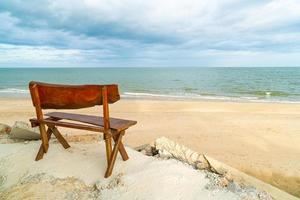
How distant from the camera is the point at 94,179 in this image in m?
3.56

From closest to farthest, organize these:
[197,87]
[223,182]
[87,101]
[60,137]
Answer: [87,101] < [223,182] < [60,137] < [197,87]

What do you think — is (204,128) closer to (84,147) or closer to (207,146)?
(207,146)

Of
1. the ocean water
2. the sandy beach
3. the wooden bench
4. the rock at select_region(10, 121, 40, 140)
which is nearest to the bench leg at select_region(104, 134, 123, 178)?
the wooden bench

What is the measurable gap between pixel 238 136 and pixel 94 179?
5.65 metres

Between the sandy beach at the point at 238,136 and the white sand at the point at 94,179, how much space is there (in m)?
2.47

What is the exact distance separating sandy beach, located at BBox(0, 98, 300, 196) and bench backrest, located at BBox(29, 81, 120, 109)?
12.0 ft

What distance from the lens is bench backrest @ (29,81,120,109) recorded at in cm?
333

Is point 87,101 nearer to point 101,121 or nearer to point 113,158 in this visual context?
point 101,121

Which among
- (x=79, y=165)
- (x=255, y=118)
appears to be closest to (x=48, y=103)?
(x=79, y=165)

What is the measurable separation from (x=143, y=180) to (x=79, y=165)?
1.01m

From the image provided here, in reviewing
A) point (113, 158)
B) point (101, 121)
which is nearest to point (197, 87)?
point (101, 121)

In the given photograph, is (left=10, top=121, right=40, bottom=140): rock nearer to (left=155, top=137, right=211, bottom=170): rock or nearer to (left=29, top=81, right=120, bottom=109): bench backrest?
(left=29, top=81, right=120, bottom=109): bench backrest

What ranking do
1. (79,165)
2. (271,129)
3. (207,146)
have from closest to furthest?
(79,165), (207,146), (271,129)

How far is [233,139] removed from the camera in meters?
7.84
